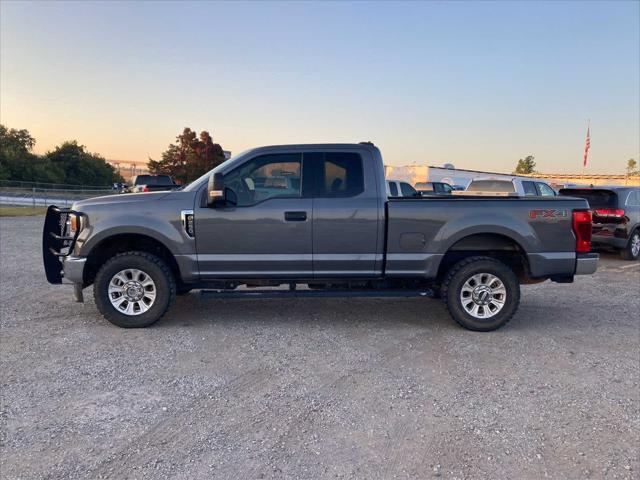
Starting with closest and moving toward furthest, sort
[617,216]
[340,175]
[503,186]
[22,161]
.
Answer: [340,175]
[617,216]
[503,186]
[22,161]

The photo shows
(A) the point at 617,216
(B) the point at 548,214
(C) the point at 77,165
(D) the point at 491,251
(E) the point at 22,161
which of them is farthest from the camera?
(C) the point at 77,165

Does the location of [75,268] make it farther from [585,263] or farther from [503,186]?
[503,186]

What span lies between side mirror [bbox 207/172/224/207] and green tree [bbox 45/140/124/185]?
190ft

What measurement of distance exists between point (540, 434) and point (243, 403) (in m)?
2.08

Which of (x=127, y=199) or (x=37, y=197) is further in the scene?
(x=37, y=197)

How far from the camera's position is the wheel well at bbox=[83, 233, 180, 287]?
4895 millimetres

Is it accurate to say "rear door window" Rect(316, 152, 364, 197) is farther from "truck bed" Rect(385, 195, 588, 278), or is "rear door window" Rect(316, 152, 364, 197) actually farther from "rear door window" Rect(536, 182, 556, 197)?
"rear door window" Rect(536, 182, 556, 197)

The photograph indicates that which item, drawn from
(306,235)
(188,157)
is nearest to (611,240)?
(306,235)

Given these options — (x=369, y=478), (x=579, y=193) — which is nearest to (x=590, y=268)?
(x=369, y=478)

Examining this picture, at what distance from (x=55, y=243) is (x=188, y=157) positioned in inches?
1924

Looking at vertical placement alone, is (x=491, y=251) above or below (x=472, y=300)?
above

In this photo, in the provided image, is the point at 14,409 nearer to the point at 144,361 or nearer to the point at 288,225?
the point at 144,361

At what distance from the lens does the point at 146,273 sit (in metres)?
4.79

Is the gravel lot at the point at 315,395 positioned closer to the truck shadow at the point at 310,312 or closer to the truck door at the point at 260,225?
the truck shadow at the point at 310,312
